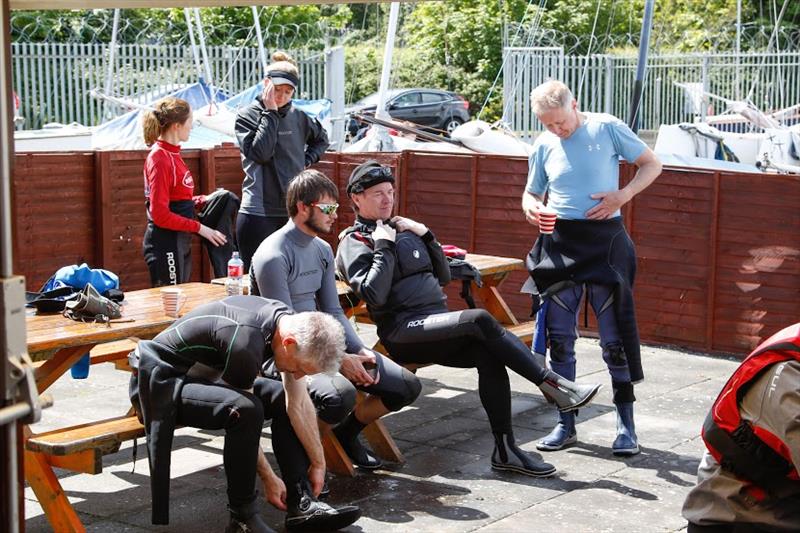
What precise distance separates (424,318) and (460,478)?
32.5 inches

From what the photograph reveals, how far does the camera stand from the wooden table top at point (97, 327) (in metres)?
5.35

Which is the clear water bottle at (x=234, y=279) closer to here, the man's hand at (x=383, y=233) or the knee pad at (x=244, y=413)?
the man's hand at (x=383, y=233)

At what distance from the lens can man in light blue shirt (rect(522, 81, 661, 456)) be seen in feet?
22.1

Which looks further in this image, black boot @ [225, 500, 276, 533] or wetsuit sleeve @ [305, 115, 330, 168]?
wetsuit sleeve @ [305, 115, 330, 168]

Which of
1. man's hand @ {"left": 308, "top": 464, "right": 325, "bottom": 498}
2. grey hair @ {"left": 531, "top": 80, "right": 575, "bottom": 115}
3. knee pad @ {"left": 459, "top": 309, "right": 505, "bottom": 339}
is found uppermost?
grey hair @ {"left": 531, "top": 80, "right": 575, "bottom": 115}

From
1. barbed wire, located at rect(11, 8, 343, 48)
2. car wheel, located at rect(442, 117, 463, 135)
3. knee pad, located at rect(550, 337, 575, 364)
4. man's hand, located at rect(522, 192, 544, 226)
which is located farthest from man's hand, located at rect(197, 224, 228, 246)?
car wheel, located at rect(442, 117, 463, 135)

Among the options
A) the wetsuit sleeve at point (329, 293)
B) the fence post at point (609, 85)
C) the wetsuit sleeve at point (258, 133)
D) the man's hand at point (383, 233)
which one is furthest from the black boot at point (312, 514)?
the fence post at point (609, 85)

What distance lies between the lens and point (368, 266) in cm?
647

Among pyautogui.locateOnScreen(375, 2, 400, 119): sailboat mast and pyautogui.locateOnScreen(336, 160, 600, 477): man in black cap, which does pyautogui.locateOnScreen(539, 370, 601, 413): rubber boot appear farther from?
pyautogui.locateOnScreen(375, 2, 400, 119): sailboat mast

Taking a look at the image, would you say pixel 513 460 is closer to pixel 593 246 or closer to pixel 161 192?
pixel 593 246

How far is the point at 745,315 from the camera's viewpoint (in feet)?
30.1

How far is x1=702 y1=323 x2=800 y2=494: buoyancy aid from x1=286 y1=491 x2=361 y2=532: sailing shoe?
6.31 ft

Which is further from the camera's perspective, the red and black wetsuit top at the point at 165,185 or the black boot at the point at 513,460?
the red and black wetsuit top at the point at 165,185

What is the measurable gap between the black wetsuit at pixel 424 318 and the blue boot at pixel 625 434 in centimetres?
62
